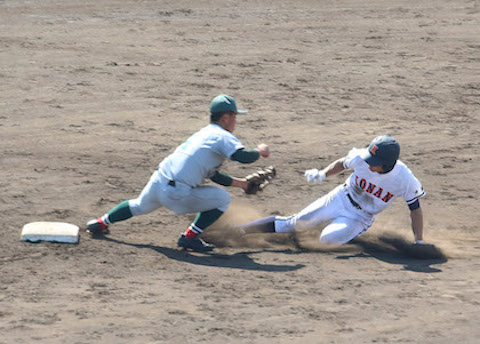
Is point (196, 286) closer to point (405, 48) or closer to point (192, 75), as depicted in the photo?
point (192, 75)

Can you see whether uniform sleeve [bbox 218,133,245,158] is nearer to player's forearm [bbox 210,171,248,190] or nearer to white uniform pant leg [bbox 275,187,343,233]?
player's forearm [bbox 210,171,248,190]

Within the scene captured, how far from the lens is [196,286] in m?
7.15

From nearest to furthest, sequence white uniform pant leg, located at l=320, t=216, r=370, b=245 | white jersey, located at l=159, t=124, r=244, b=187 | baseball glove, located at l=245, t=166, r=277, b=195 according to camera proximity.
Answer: white jersey, located at l=159, t=124, r=244, b=187 < baseball glove, located at l=245, t=166, r=277, b=195 < white uniform pant leg, located at l=320, t=216, r=370, b=245

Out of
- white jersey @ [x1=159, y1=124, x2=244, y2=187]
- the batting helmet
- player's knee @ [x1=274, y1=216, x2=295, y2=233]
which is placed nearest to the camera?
white jersey @ [x1=159, y1=124, x2=244, y2=187]

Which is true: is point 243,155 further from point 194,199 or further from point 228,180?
point 194,199

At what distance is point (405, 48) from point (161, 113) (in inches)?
188

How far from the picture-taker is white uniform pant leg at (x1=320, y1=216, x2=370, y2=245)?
8.23m

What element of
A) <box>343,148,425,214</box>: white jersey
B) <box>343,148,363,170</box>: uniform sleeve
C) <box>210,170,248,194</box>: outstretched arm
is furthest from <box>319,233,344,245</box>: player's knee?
<box>210,170,248,194</box>: outstretched arm

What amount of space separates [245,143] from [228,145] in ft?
11.2

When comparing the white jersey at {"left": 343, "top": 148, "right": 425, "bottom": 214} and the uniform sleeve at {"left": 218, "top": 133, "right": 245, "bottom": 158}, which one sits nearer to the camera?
the uniform sleeve at {"left": 218, "top": 133, "right": 245, "bottom": 158}

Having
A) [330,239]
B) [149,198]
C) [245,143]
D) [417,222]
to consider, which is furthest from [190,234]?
[245,143]

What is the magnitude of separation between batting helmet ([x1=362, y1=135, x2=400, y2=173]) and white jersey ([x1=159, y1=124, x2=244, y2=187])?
4.28 ft

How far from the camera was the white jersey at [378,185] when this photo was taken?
8117 millimetres

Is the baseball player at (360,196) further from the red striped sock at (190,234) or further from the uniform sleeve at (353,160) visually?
the red striped sock at (190,234)
